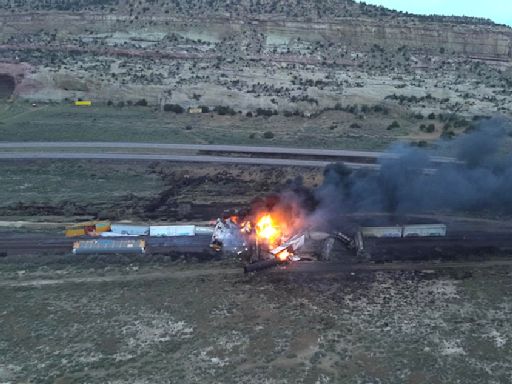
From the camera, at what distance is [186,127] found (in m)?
65.0

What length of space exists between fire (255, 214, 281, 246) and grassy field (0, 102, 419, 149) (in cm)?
2475

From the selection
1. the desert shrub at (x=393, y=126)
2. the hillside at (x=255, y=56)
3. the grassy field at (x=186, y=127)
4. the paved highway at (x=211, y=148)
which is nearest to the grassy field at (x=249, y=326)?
the paved highway at (x=211, y=148)

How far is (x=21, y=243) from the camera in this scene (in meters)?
37.5

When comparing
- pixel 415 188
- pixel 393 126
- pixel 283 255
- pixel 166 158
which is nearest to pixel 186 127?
pixel 166 158

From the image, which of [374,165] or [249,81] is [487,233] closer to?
[374,165]

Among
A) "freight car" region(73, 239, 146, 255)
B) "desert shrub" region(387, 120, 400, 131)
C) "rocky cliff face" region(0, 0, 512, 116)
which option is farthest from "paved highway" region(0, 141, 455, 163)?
"freight car" region(73, 239, 146, 255)

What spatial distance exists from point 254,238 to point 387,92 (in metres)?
50.4

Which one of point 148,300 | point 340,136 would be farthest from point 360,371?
point 340,136

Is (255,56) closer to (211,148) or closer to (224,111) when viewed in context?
(224,111)

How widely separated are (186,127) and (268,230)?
32244mm

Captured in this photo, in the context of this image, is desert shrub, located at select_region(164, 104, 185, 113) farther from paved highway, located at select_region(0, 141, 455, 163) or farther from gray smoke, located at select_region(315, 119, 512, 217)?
gray smoke, located at select_region(315, 119, 512, 217)

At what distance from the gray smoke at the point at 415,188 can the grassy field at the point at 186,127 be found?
16.7m

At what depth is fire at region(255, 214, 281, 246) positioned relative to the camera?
3566cm

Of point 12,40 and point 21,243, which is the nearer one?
point 21,243
